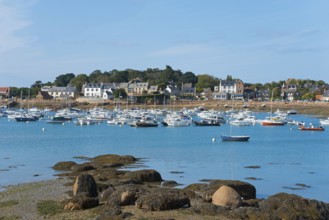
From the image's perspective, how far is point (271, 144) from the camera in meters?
61.2

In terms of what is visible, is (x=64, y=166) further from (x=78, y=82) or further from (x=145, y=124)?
(x=78, y=82)

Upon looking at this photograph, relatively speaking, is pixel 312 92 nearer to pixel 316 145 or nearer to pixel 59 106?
pixel 59 106

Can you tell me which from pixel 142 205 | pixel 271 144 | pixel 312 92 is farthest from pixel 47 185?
pixel 312 92

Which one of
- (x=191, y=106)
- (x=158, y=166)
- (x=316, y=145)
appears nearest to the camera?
(x=158, y=166)

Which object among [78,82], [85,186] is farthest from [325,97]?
[85,186]

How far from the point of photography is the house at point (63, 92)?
7190 inches

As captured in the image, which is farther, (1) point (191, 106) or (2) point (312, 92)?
(2) point (312, 92)

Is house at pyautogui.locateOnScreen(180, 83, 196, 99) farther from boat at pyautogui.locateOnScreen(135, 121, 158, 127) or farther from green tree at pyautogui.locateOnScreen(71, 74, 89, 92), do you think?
boat at pyautogui.locateOnScreen(135, 121, 158, 127)

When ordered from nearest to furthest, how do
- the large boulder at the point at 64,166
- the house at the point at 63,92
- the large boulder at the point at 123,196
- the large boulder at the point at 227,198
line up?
1. the large boulder at the point at 227,198
2. the large boulder at the point at 123,196
3. the large boulder at the point at 64,166
4. the house at the point at 63,92

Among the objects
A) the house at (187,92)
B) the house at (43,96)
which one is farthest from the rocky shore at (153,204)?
the house at (187,92)

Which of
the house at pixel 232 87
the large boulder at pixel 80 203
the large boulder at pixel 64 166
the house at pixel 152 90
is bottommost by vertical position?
the large boulder at pixel 64 166

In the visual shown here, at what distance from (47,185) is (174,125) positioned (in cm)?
6465

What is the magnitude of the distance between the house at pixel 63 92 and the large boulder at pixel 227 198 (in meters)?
163

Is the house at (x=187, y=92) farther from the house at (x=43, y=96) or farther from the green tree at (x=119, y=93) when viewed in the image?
the house at (x=43, y=96)
